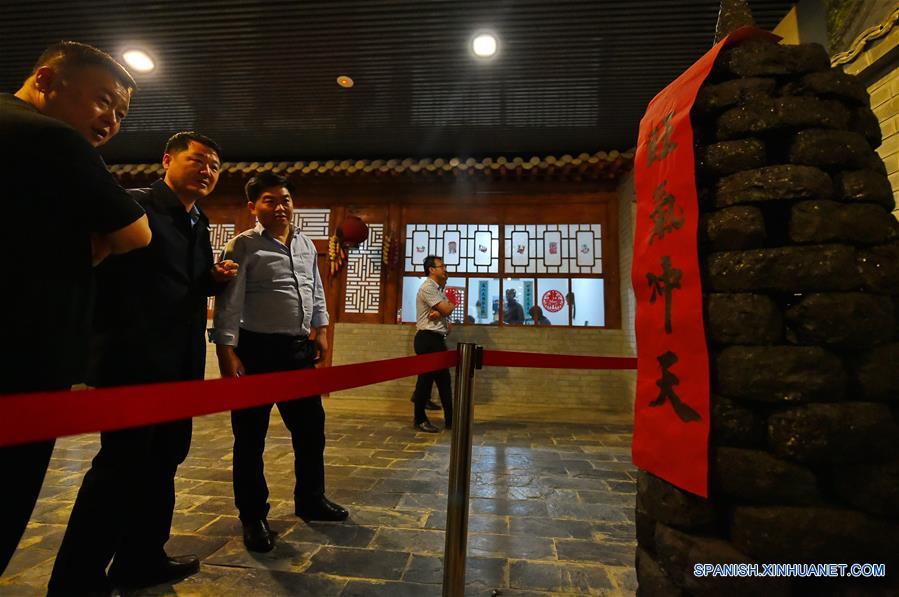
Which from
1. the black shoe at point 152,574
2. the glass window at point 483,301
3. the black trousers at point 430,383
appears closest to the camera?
the black shoe at point 152,574

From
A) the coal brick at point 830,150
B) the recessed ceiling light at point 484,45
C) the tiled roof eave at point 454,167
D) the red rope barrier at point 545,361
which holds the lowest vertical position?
the red rope barrier at point 545,361

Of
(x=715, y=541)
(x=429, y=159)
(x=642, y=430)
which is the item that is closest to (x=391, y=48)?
(x=429, y=159)

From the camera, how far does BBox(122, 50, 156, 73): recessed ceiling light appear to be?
482 centimetres

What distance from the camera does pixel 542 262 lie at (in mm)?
6945

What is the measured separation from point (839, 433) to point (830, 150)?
39.2 inches

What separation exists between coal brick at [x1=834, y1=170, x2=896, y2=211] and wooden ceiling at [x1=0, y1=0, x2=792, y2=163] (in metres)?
3.47

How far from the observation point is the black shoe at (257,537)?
2057 millimetres

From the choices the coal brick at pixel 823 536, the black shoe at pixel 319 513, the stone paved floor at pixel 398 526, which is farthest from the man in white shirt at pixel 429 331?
the coal brick at pixel 823 536

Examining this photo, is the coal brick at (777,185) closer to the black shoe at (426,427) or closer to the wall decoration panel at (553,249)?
the black shoe at (426,427)

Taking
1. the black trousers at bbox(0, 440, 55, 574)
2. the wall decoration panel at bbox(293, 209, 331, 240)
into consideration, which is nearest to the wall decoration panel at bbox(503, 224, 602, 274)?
the wall decoration panel at bbox(293, 209, 331, 240)

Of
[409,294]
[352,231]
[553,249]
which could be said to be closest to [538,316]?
[553,249]

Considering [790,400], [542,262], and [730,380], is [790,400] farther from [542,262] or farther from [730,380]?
[542,262]

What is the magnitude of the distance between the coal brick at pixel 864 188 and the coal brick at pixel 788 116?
0.65 feet

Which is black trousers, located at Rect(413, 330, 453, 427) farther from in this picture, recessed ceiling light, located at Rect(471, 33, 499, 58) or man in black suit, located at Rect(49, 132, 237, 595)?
recessed ceiling light, located at Rect(471, 33, 499, 58)
